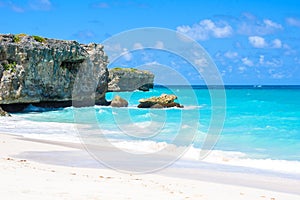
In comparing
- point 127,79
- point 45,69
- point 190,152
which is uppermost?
point 127,79

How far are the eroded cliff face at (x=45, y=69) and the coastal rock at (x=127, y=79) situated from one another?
50908 millimetres

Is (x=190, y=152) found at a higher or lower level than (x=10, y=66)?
lower

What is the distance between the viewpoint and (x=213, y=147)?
20.0 m

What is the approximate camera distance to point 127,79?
103 m

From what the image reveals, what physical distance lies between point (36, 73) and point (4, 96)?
4.51 m

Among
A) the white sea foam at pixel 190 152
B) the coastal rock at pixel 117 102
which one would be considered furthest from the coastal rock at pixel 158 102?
the white sea foam at pixel 190 152

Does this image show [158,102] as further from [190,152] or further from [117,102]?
[190,152]

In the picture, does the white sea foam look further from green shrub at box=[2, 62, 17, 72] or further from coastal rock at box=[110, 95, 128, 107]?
coastal rock at box=[110, 95, 128, 107]

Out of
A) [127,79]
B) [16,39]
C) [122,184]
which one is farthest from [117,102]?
[127,79]

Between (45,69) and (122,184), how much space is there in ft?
107

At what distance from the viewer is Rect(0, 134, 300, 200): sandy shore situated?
8133mm

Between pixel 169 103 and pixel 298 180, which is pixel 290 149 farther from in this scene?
pixel 169 103

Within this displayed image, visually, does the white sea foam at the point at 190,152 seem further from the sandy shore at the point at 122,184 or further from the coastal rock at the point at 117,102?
the coastal rock at the point at 117,102

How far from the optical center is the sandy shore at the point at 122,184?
8133mm
